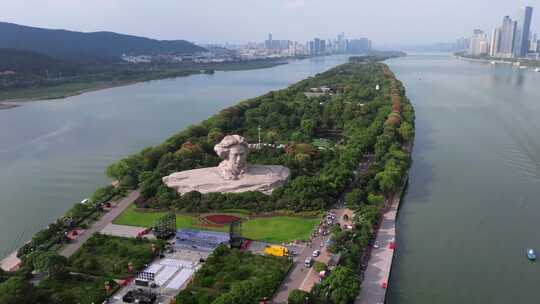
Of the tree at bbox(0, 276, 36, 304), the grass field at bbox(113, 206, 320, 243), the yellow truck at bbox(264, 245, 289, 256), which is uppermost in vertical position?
the tree at bbox(0, 276, 36, 304)

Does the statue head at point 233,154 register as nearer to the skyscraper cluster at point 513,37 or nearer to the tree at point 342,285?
the tree at point 342,285

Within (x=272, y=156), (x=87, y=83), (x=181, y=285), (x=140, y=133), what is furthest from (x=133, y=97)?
(x=181, y=285)

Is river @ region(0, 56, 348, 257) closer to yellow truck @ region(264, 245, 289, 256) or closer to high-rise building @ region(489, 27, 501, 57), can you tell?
yellow truck @ region(264, 245, 289, 256)

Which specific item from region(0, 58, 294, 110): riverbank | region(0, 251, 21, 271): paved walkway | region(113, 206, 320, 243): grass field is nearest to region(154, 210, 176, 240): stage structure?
region(113, 206, 320, 243): grass field

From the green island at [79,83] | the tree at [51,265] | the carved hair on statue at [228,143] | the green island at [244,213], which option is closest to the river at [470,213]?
the green island at [244,213]

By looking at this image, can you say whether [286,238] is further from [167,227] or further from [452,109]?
[452,109]

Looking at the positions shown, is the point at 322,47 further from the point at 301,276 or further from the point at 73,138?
the point at 301,276

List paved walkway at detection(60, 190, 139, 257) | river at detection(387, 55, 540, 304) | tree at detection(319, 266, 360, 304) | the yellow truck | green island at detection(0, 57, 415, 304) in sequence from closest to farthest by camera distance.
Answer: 1. tree at detection(319, 266, 360, 304)
2. green island at detection(0, 57, 415, 304)
3. river at detection(387, 55, 540, 304)
4. the yellow truck
5. paved walkway at detection(60, 190, 139, 257)
